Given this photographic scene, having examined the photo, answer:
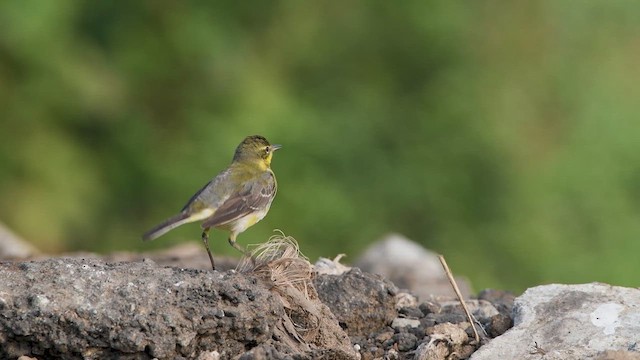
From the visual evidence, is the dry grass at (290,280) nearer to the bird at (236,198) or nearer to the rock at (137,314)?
the rock at (137,314)

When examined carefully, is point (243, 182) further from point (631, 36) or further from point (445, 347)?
point (631, 36)

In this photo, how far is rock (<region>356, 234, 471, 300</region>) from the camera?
319 inches

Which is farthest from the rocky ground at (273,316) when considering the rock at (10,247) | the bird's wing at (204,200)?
the rock at (10,247)

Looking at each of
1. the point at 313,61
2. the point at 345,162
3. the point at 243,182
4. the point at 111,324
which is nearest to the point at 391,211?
the point at 345,162

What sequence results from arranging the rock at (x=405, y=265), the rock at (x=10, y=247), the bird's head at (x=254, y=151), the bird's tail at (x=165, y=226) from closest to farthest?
the bird's tail at (x=165, y=226) < the bird's head at (x=254, y=151) < the rock at (x=405, y=265) < the rock at (x=10, y=247)

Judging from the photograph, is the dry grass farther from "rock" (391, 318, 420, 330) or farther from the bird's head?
the bird's head

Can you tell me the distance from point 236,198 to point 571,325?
2.04 m

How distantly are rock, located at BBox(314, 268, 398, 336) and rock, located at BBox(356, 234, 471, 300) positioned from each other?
8.08ft

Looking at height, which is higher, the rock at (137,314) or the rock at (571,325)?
the rock at (571,325)

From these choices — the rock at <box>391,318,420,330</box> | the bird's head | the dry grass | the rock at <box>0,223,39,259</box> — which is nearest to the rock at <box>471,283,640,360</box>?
the rock at <box>391,318,420,330</box>

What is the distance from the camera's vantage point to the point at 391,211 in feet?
40.2

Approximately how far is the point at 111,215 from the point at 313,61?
2443 mm

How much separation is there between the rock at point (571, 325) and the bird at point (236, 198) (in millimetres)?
1487

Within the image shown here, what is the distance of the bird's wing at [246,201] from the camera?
617 cm
